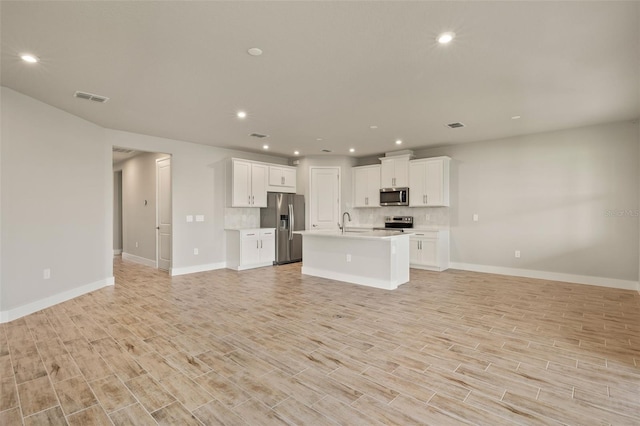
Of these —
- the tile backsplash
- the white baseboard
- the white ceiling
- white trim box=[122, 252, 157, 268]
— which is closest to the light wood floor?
the white baseboard

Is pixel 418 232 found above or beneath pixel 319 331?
above

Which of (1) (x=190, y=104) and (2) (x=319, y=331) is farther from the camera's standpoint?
(1) (x=190, y=104)

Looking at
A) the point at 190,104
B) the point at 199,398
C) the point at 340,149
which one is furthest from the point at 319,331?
the point at 340,149

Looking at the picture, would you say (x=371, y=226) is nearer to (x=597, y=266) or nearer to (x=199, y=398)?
(x=597, y=266)

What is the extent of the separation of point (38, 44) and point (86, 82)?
81 cm

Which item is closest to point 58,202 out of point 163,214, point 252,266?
point 163,214

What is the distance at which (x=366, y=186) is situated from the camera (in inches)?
316

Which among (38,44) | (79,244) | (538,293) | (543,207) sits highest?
(38,44)

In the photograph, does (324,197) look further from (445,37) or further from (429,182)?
(445,37)

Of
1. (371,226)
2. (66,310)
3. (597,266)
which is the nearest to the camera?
(66,310)

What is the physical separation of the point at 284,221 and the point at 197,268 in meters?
2.20

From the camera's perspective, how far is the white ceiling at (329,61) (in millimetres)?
2256

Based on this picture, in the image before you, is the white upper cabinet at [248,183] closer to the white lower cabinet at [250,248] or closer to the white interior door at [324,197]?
the white lower cabinet at [250,248]

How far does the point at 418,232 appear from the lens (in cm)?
672
